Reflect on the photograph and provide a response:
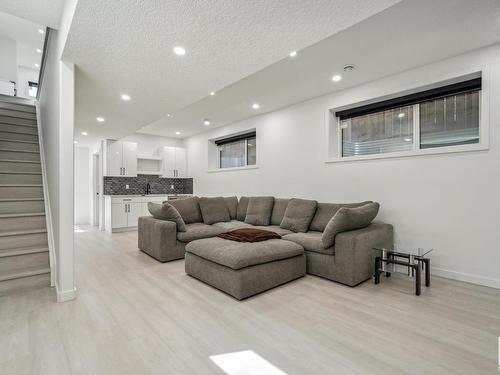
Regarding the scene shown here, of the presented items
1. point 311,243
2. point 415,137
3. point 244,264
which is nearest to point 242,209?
point 311,243

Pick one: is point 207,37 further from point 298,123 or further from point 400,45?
point 298,123

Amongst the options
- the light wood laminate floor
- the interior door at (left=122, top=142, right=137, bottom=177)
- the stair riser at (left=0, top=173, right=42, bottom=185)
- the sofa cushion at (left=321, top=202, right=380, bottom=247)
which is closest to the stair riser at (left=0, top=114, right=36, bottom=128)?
the stair riser at (left=0, top=173, right=42, bottom=185)

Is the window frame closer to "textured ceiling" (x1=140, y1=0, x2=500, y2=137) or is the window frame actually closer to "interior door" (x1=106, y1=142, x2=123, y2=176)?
"textured ceiling" (x1=140, y1=0, x2=500, y2=137)

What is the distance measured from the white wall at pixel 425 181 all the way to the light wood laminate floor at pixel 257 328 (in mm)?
439

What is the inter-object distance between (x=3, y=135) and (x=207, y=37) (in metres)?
4.50

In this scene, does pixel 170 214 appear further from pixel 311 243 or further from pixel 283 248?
pixel 311 243

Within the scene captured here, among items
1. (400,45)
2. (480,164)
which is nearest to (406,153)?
(480,164)

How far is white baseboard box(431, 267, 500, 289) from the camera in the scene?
276cm

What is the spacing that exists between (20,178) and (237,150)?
422cm

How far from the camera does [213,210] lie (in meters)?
4.81

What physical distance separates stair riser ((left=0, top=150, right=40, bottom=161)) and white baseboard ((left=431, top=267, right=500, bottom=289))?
624 cm

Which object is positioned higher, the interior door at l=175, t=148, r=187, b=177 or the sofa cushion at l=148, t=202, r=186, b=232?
the interior door at l=175, t=148, r=187, b=177

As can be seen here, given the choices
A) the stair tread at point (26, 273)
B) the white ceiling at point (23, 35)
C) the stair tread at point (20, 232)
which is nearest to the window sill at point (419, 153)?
the stair tread at point (26, 273)

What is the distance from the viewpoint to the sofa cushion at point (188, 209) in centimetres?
450
